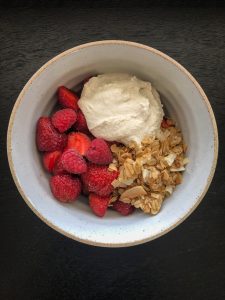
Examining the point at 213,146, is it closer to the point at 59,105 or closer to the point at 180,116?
the point at 180,116

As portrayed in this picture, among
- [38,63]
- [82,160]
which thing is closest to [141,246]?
[82,160]

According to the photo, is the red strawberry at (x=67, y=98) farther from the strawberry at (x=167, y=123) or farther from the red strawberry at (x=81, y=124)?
the strawberry at (x=167, y=123)

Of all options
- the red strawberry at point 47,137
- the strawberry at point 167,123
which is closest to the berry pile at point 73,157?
the red strawberry at point 47,137

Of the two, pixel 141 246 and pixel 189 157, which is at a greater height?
pixel 189 157

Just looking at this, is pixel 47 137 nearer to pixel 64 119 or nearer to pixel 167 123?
pixel 64 119

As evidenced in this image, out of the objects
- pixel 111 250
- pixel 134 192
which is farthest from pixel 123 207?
pixel 111 250

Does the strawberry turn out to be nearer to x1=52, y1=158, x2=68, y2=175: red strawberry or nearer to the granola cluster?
the granola cluster
